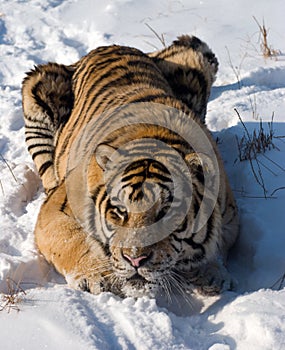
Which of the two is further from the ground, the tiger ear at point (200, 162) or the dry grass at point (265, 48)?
the tiger ear at point (200, 162)

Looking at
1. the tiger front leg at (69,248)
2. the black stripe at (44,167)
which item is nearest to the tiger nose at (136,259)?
the tiger front leg at (69,248)

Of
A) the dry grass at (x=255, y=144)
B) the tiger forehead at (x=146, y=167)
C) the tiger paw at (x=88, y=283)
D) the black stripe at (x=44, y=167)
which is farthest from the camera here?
the black stripe at (x=44, y=167)

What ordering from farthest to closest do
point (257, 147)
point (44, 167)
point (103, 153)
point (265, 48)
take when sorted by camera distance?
point (265, 48) < point (44, 167) < point (257, 147) < point (103, 153)

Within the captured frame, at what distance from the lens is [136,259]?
122 inches

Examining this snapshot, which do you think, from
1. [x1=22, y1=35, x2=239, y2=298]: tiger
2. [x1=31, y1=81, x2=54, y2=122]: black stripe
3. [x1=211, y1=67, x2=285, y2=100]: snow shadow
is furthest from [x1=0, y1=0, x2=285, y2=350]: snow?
[x1=31, y1=81, x2=54, y2=122]: black stripe

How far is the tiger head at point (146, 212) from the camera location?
3121mm

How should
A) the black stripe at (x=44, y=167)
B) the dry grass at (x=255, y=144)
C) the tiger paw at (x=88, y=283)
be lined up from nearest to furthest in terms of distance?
the tiger paw at (x=88, y=283) < the dry grass at (x=255, y=144) < the black stripe at (x=44, y=167)

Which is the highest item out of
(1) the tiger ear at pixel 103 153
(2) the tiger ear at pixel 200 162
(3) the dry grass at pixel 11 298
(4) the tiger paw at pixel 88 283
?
(2) the tiger ear at pixel 200 162

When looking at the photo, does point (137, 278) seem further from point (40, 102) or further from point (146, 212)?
point (40, 102)

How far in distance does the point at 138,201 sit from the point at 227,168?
1.56 metres

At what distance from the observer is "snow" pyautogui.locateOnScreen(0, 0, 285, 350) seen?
289cm

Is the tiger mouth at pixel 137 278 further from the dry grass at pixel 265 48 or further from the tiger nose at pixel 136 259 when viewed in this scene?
the dry grass at pixel 265 48

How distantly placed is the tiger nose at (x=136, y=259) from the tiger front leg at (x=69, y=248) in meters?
0.34

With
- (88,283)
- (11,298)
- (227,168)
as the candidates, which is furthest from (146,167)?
(227,168)
